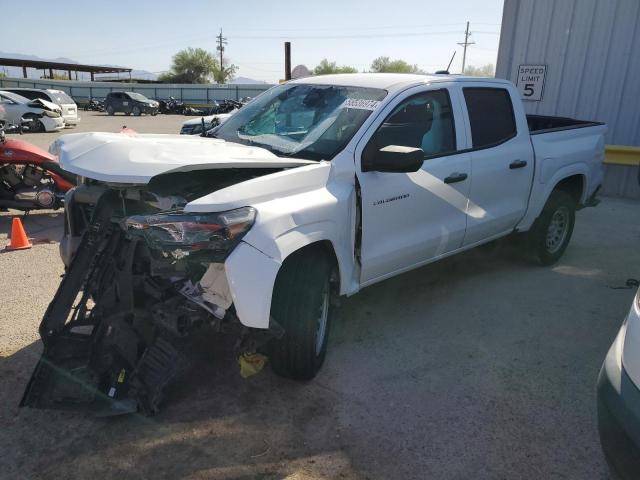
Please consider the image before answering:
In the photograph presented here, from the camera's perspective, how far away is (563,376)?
11.3 feet

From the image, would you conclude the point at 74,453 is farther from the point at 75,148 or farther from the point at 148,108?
the point at 148,108

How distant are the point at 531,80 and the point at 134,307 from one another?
9506mm

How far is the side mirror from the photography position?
127 inches

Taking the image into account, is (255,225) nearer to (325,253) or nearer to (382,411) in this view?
(325,253)

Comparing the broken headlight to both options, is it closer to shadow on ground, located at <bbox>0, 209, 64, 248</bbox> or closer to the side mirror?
the side mirror

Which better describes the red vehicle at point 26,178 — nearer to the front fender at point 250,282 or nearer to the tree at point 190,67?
the front fender at point 250,282

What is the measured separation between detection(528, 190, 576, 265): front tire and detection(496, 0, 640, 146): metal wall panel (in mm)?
4813

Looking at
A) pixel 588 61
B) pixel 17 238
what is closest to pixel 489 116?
pixel 17 238

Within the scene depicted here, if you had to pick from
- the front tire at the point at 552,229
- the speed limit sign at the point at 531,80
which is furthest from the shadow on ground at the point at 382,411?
the speed limit sign at the point at 531,80

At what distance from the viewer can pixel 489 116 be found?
4.57 metres

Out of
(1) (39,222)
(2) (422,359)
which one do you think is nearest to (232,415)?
(2) (422,359)

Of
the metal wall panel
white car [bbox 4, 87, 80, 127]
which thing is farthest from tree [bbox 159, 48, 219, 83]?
the metal wall panel

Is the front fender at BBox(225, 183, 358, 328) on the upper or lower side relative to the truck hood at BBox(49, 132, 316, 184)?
lower

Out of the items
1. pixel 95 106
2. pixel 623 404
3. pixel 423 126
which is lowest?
pixel 95 106
